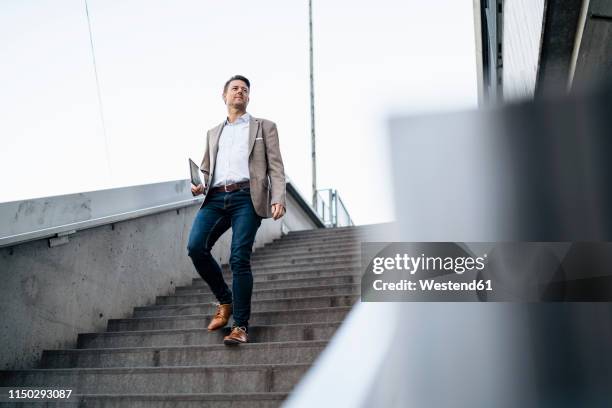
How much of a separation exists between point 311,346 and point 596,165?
176 centimetres

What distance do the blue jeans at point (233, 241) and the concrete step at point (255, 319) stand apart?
368mm

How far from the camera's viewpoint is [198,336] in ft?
10.3

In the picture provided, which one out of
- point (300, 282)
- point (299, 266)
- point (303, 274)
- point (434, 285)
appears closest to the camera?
point (434, 285)

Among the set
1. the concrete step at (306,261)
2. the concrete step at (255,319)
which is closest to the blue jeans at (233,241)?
the concrete step at (255,319)

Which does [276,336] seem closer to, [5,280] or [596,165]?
[5,280]

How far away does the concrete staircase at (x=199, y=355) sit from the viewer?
→ 2295mm

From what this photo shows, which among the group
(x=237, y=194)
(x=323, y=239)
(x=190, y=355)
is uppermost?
(x=323, y=239)

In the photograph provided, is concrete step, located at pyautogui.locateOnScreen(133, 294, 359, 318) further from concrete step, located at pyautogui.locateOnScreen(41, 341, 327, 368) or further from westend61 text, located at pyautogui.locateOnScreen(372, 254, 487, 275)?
westend61 text, located at pyautogui.locateOnScreen(372, 254, 487, 275)

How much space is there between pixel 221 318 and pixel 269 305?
694mm

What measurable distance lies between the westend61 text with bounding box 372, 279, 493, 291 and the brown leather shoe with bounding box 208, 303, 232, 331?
6.35 ft

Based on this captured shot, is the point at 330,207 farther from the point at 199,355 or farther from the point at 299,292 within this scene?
the point at 199,355

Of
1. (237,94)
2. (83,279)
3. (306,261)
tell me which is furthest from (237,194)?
(306,261)

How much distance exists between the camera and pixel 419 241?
1.23 m

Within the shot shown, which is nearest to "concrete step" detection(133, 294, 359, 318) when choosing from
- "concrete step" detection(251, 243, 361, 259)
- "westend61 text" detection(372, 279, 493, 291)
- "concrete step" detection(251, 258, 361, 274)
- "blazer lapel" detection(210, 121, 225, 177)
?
"blazer lapel" detection(210, 121, 225, 177)
